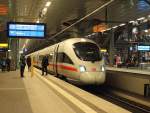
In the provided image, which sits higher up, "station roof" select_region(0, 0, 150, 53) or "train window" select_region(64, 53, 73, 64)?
"station roof" select_region(0, 0, 150, 53)

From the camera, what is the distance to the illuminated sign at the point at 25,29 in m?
34.1

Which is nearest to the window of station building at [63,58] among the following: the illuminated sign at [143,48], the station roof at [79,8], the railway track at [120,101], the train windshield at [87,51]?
the train windshield at [87,51]

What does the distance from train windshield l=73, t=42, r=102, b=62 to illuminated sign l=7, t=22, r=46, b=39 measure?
1167 centimetres

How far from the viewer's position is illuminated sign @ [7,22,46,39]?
34.1m

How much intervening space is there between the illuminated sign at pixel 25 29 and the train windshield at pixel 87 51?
1167 cm

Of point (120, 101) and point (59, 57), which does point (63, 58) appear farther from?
point (120, 101)

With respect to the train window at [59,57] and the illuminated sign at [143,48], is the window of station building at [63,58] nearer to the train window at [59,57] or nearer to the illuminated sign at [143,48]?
the train window at [59,57]

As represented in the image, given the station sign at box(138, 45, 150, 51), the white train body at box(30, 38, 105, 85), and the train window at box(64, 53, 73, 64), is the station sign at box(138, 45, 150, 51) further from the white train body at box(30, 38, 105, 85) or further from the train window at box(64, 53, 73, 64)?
the train window at box(64, 53, 73, 64)

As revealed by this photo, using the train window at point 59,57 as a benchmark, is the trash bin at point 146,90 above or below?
below

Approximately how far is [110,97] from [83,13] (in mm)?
9701

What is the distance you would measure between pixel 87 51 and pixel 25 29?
13085mm

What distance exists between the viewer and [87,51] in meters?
22.6

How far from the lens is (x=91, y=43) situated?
77.2 ft

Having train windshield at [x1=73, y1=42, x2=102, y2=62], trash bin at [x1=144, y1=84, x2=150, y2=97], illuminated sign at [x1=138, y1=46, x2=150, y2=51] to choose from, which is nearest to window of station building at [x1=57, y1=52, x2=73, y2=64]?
train windshield at [x1=73, y1=42, x2=102, y2=62]
